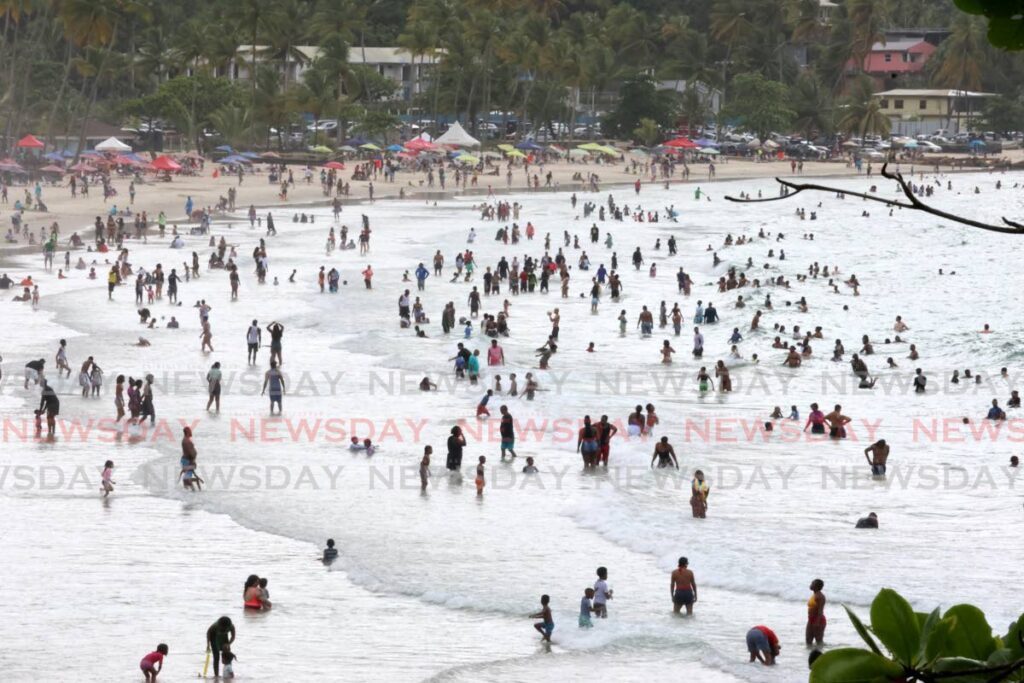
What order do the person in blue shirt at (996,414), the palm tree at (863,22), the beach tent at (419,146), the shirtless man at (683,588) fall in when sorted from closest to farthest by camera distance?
the shirtless man at (683,588) → the person in blue shirt at (996,414) → the beach tent at (419,146) → the palm tree at (863,22)

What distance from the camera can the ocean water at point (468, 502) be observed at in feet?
45.8

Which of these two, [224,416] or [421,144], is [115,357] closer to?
[224,416]

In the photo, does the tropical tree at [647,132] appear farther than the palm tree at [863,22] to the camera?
No

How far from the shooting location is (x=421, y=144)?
7725cm

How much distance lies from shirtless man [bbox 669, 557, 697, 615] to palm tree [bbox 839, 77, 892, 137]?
282 ft

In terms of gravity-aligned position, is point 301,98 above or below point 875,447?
above

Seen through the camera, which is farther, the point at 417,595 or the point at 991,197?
the point at 991,197

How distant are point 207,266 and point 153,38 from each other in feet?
143

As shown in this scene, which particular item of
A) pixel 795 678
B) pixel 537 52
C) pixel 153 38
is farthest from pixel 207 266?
pixel 537 52

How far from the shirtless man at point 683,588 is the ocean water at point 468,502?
0.71 ft

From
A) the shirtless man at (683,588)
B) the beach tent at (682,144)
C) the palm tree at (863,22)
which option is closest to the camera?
the shirtless man at (683,588)

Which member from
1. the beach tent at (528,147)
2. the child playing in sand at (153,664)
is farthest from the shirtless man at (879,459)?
the beach tent at (528,147)

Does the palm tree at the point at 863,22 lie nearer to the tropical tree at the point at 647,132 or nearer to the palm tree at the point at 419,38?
the tropical tree at the point at 647,132

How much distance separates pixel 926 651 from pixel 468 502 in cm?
1762
